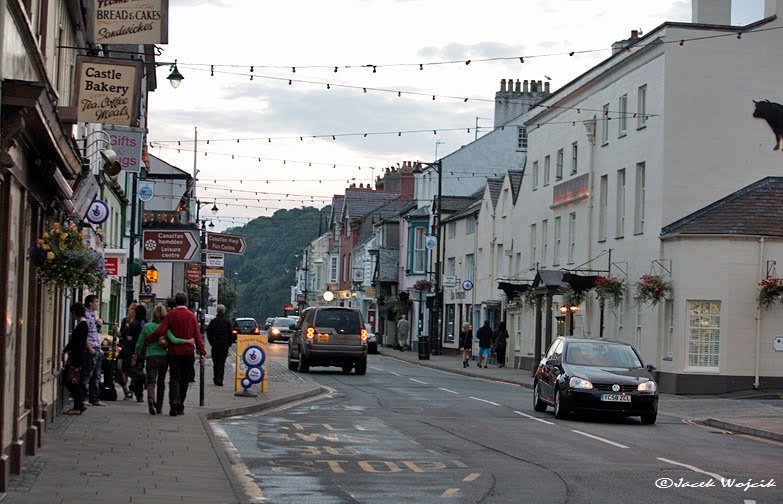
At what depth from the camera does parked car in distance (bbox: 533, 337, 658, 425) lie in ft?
72.3

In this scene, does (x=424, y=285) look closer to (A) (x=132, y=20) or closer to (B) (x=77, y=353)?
(B) (x=77, y=353)

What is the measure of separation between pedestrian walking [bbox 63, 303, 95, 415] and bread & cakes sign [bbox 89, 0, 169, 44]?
416cm

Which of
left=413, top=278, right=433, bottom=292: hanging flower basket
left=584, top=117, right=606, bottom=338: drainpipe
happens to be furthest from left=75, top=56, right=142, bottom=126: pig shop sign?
left=413, top=278, right=433, bottom=292: hanging flower basket

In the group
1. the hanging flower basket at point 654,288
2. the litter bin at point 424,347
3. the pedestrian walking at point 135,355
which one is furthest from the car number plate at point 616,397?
the litter bin at point 424,347

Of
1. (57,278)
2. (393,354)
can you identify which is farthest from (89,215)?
(393,354)

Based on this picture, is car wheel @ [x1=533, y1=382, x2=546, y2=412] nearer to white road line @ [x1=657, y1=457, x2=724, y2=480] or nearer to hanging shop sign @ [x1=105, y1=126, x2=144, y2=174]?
white road line @ [x1=657, y1=457, x2=724, y2=480]

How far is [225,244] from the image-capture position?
30.8 metres

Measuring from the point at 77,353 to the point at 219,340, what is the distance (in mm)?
10675

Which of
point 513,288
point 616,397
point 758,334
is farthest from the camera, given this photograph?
point 513,288

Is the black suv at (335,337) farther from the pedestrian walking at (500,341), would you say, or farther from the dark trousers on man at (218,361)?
the pedestrian walking at (500,341)

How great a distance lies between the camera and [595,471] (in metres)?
14.4

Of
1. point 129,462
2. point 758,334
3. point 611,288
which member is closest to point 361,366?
point 611,288

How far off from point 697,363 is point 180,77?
635 inches

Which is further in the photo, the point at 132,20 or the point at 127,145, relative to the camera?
the point at 127,145
